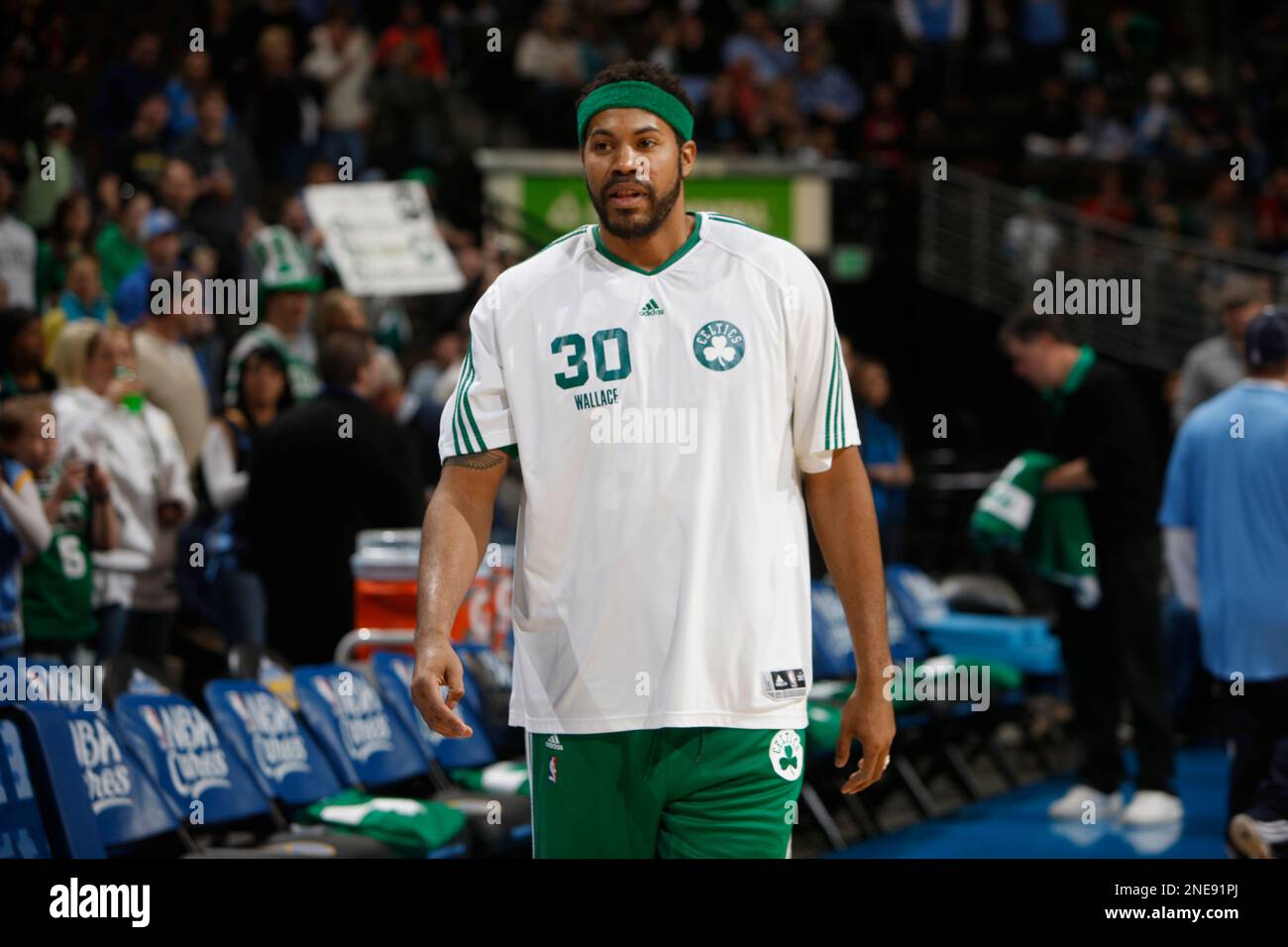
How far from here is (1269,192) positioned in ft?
53.3

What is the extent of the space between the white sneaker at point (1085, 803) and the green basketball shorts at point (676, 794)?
5029 millimetres

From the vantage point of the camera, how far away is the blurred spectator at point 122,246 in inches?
397

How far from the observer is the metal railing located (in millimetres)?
15266

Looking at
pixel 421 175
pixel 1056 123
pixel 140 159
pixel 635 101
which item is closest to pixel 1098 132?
pixel 1056 123

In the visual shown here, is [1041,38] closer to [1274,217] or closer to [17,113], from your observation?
[1274,217]

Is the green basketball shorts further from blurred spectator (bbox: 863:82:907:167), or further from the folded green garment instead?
blurred spectator (bbox: 863:82:907:167)

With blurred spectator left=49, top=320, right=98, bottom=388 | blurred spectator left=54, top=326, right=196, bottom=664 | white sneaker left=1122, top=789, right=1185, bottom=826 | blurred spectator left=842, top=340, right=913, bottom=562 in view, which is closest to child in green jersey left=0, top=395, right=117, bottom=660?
blurred spectator left=54, top=326, right=196, bottom=664

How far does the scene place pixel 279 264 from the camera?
8.66 m

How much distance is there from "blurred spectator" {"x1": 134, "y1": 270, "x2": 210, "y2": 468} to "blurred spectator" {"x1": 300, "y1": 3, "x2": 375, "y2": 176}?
16.2 feet

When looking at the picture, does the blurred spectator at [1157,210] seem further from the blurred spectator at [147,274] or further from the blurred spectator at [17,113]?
the blurred spectator at [17,113]

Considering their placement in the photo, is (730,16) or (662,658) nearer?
(662,658)
